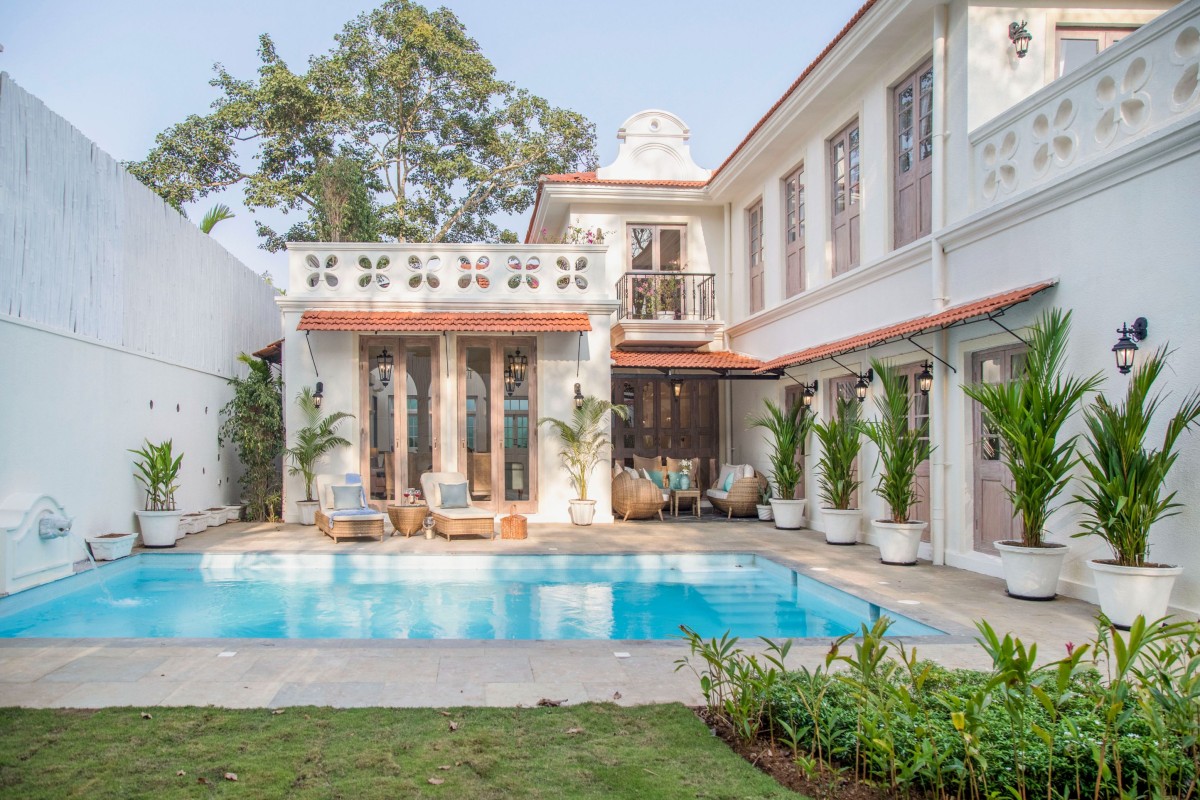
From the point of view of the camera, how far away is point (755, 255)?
52.1ft

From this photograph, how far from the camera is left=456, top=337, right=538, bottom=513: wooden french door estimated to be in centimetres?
1357

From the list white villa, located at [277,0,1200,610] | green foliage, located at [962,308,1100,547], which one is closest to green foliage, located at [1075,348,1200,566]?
white villa, located at [277,0,1200,610]

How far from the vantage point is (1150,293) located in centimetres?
675

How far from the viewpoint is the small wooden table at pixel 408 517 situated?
11.8 metres

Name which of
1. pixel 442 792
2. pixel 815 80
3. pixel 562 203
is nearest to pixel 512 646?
pixel 442 792

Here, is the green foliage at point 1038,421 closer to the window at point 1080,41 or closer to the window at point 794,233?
the window at point 1080,41

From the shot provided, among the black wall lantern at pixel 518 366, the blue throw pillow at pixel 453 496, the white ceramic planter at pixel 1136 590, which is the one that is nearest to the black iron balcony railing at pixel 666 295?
the black wall lantern at pixel 518 366

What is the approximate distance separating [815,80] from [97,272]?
31.4 feet

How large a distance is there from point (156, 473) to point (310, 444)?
2405 millimetres

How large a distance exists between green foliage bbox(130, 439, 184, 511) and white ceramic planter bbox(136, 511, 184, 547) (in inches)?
14.1

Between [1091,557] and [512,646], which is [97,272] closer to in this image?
[512,646]

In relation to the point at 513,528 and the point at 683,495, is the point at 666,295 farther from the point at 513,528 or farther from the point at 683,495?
the point at 513,528

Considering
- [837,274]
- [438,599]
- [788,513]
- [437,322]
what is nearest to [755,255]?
[837,274]

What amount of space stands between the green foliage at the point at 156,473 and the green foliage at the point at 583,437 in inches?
209
